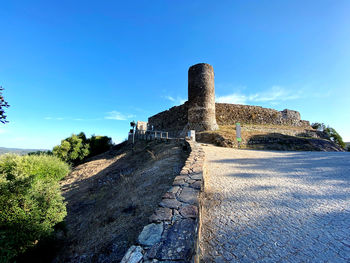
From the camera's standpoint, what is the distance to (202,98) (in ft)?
49.8

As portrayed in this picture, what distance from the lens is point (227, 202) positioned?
8.14 ft

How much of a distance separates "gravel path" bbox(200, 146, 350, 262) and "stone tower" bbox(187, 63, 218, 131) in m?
11.9

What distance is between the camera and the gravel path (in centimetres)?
147

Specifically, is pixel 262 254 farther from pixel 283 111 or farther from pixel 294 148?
pixel 283 111

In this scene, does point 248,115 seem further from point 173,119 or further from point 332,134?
point 332,134

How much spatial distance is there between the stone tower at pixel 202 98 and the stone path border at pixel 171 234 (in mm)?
13317

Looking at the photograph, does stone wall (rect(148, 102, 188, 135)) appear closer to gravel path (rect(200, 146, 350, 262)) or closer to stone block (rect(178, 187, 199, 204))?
gravel path (rect(200, 146, 350, 262))

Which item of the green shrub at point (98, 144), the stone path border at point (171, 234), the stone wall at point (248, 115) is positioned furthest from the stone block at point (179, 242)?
the green shrub at point (98, 144)

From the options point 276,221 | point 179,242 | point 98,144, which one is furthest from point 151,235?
point 98,144

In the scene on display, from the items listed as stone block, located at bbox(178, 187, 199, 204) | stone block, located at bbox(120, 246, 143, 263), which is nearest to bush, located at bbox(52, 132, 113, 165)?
stone block, located at bbox(178, 187, 199, 204)

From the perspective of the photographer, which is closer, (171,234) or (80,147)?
(171,234)

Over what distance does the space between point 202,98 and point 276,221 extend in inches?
555

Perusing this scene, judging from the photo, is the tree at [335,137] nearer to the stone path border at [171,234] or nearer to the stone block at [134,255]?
the stone path border at [171,234]

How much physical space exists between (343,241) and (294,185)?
1795 millimetres
